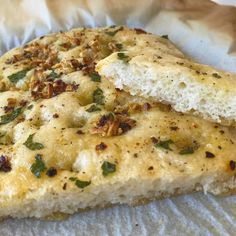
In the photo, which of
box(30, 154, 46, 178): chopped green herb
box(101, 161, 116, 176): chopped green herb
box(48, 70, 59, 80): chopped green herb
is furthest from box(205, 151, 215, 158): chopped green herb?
box(48, 70, 59, 80): chopped green herb

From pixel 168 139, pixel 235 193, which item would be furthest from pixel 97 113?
pixel 235 193

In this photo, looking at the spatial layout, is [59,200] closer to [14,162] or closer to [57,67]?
[14,162]

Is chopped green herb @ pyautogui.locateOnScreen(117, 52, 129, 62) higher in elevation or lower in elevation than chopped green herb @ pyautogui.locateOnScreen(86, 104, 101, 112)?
higher

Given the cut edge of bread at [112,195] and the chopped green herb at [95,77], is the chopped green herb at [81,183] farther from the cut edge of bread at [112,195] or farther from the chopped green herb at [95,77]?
the chopped green herb at [95,77]

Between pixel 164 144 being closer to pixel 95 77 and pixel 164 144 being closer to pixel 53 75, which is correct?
pixel 95 77

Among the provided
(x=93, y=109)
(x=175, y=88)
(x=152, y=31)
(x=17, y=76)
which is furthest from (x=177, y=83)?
(x=152, y=31)

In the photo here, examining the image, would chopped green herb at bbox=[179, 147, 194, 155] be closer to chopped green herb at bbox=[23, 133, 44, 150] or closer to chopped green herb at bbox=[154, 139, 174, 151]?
chopped green herb at bbox=[154, 139, 174, 151]
